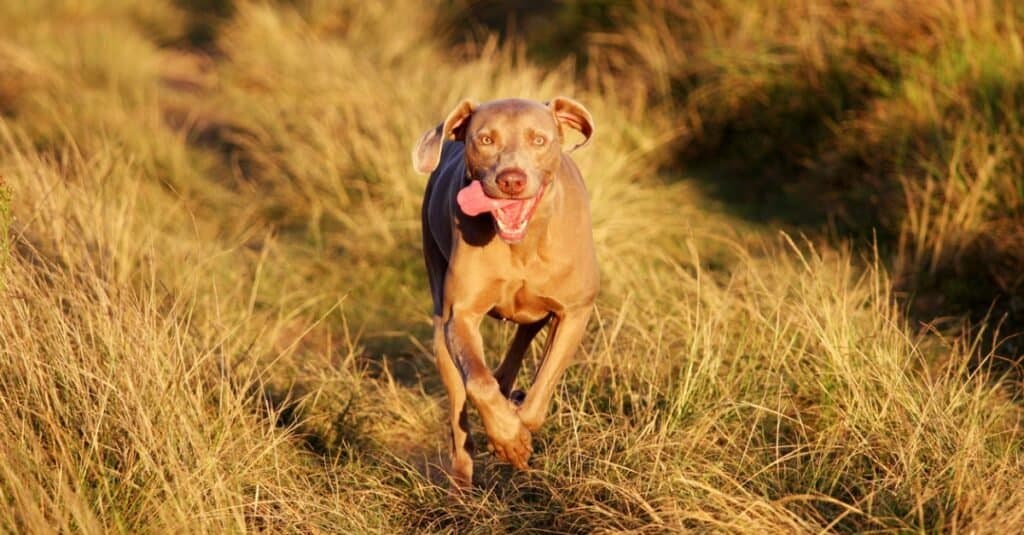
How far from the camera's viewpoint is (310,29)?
1317cm

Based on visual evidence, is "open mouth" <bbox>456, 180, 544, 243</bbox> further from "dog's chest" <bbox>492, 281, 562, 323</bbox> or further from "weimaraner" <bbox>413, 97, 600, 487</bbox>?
"dog's chest" <bbox>492, 281, 562, 323</bbox>

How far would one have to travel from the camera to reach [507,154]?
471 cm

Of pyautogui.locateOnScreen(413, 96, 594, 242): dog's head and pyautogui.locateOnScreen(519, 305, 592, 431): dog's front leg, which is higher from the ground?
pyautogui.locateOnScreen(413, 96, 594, 242): dog's head

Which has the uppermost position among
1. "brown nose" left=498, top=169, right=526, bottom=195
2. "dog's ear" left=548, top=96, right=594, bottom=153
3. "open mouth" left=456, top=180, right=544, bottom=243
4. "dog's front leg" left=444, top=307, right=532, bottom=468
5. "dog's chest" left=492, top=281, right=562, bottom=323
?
"dog's ear" left=548, top=96, right=594, bottom=153

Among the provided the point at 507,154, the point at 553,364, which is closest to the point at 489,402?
the point at 553,364

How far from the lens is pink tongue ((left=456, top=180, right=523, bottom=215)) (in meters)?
4.65

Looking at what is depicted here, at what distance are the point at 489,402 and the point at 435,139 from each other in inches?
34.6

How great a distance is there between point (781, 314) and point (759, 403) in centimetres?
68

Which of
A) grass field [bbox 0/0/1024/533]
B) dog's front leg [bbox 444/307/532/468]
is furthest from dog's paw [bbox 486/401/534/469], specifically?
grass field [bbox 0/0/1024/533]

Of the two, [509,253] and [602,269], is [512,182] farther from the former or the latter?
[602,269]

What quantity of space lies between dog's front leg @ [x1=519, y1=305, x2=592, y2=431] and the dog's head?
42 cm

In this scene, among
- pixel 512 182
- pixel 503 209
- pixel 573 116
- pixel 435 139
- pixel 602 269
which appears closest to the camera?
pixel 512 182

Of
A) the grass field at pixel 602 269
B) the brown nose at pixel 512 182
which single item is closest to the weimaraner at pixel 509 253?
the brown nose at pixel 512 182

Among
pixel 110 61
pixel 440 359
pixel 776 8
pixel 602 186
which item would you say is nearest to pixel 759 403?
pixel 440 359
